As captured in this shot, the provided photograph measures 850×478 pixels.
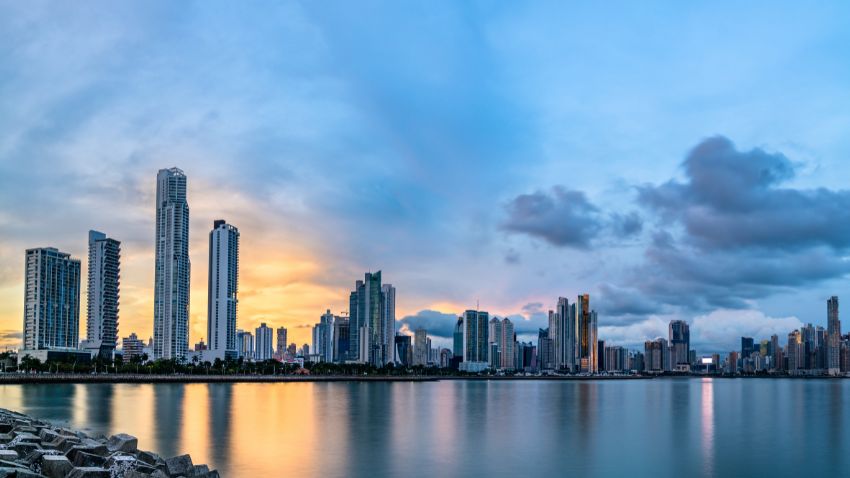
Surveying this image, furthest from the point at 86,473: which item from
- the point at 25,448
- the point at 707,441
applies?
the point at 707,441

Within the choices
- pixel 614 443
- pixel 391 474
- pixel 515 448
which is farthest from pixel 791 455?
pixel 391 474

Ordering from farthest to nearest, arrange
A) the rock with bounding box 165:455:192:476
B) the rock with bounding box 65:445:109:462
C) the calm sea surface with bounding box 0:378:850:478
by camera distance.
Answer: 1. the calm sea surface with bounding box 0:378:850:478
2. the rock with bounding box 165:455:192:476
3. the rock with bounding box 65:445:109:462

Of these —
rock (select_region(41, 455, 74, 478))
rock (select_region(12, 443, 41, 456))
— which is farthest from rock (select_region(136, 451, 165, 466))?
rock (select_region(41, 455, 74, 478))

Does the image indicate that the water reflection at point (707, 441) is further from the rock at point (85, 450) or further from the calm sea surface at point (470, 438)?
the rock at point (85, 450)

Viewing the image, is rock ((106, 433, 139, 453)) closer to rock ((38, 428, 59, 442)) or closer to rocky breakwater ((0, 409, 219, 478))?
rocky breakwater ((0, 409, 219, 478))

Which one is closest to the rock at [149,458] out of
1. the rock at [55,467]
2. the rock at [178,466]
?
the rock at [178,466]

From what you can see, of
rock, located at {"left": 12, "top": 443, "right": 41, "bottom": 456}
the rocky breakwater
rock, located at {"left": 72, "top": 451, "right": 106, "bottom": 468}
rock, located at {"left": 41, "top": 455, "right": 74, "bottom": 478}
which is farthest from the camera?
rock, located at {"left": 72, "top": 451, "right": 106, "bottom": 468}

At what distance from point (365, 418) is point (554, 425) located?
2150 cm

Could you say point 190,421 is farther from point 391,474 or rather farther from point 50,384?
point 50,384

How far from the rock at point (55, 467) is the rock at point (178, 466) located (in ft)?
19.0

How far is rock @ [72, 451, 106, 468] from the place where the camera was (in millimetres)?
28078

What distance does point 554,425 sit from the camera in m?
77.2

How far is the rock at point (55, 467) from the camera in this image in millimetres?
24672

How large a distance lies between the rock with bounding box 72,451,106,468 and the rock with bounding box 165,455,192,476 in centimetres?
294
